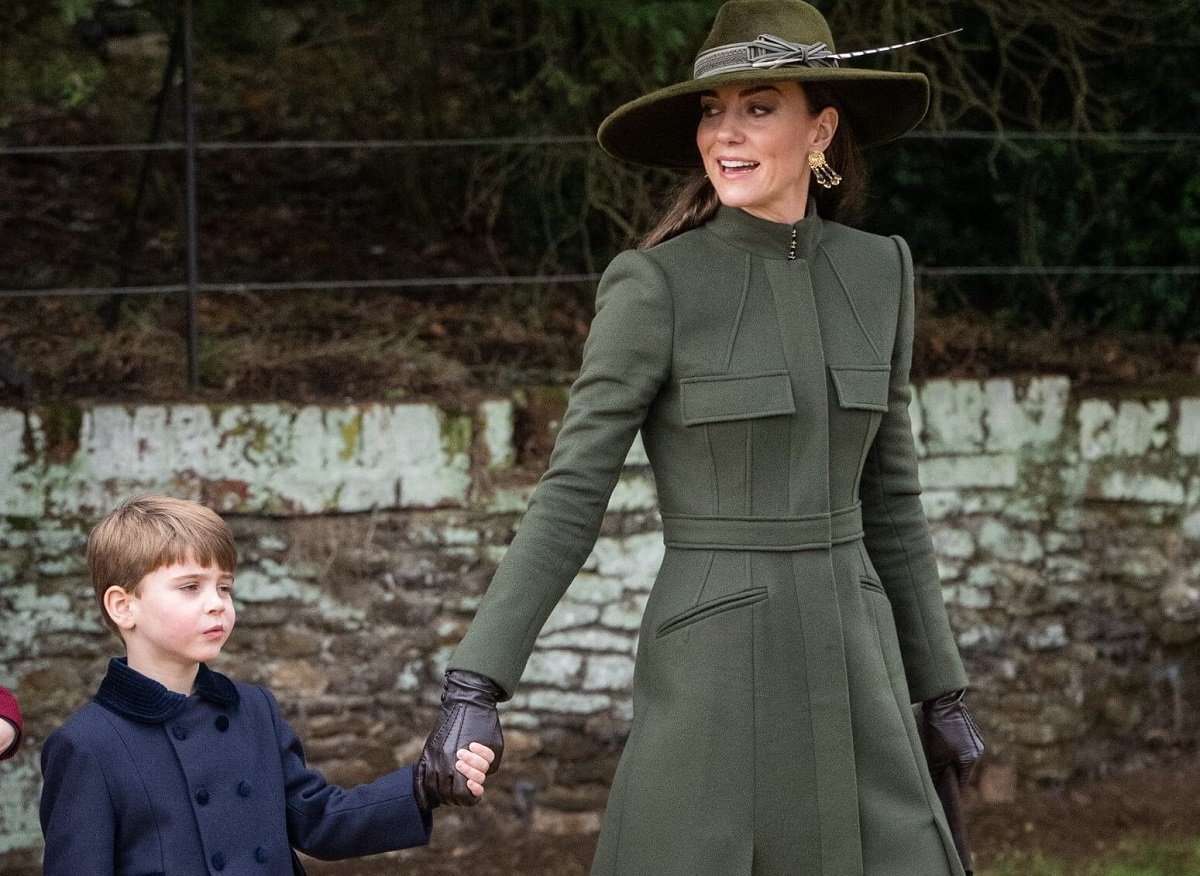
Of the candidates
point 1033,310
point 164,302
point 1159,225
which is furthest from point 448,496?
point 1159,225

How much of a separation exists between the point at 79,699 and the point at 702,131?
295 centimetres

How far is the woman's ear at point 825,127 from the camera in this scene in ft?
9.37

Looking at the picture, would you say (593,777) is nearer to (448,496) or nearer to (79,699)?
(448,496)

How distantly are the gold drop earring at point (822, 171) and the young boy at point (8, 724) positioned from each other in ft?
5.10

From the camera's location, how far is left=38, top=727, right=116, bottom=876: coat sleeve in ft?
8.02

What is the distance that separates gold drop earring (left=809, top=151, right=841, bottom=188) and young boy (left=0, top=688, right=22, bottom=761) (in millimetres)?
1554

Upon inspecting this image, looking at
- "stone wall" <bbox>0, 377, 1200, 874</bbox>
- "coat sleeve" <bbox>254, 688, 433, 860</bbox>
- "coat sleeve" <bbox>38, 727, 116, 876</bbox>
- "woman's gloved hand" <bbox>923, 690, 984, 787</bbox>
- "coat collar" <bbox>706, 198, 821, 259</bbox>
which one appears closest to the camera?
"coat sleeve" <bbox>38, 727, 116, 876</bbox>

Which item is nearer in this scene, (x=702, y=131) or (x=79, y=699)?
(x=702, y=131)

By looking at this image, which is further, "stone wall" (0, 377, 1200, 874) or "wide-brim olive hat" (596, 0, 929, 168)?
"stone wall" (0, 377, 1200, 874)

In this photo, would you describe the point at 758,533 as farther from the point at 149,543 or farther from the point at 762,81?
the point at 149,543

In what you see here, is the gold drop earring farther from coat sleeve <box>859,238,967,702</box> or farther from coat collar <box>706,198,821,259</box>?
coat sleeve <box>859,238,967,702</box>

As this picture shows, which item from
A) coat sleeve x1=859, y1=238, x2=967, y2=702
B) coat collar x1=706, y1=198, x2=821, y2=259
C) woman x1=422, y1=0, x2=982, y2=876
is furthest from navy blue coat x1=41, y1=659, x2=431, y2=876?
coat collar x1=706, y1=198, x2=821, y2=259

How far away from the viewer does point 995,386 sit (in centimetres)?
556

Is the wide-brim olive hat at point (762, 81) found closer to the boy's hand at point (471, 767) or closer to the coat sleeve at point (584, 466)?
the coat sleeve at point (584, 466)
